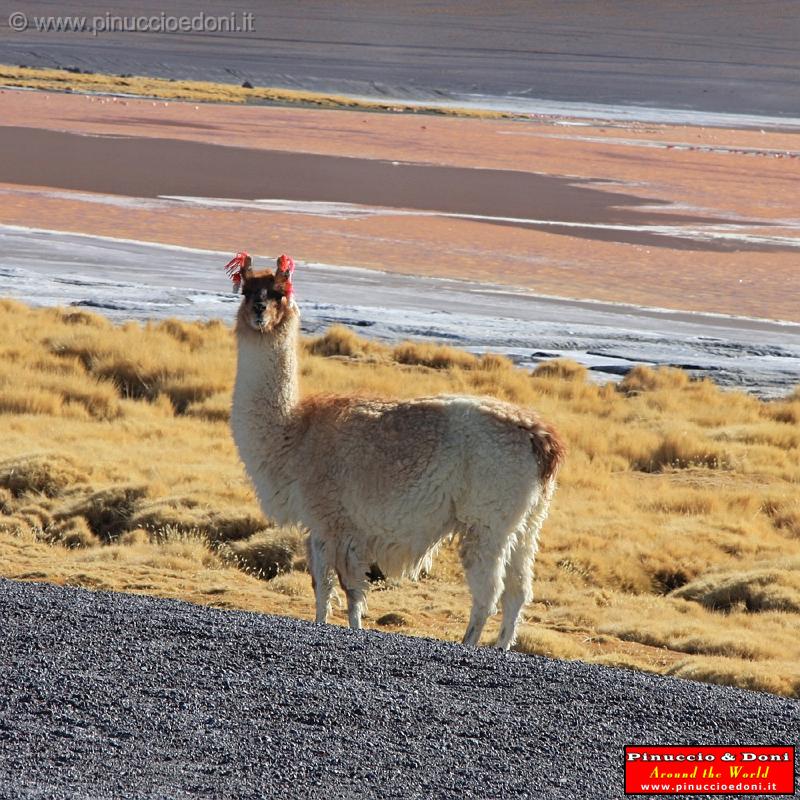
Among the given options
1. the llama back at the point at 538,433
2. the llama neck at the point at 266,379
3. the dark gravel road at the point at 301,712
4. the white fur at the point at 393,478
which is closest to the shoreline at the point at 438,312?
the llama neck at the point at 266,379

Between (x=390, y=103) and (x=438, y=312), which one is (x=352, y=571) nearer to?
(x=438, y=312)

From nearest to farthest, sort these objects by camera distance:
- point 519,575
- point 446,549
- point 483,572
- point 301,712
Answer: point 301,712 → point 483,572 → point 519,575 → point 446,549

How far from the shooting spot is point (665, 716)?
16.7 feet

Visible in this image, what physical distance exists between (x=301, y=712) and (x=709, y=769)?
137cm

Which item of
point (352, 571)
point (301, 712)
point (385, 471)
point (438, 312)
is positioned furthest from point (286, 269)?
point (438, 312)

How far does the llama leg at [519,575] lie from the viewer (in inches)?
252

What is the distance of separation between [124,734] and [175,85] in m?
72.7

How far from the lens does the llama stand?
20.4ft

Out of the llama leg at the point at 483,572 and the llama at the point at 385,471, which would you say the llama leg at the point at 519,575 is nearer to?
the llama at the point at 385,471

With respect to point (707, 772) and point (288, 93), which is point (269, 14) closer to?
point (288, 93)

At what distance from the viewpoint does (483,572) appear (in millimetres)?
6211

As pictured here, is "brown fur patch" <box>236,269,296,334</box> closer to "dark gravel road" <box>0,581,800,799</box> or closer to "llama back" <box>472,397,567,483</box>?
"llama back" <box>472,397,567,483</box>

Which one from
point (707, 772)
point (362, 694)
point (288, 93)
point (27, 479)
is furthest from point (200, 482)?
point (288, 93)

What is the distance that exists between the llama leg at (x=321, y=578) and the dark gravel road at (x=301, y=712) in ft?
1.47
